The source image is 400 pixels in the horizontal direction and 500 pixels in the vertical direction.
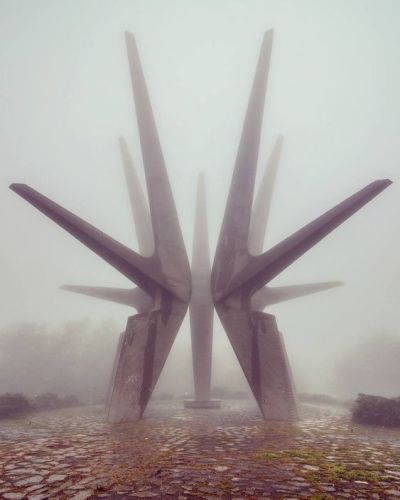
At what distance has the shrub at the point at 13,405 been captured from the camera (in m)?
9.90

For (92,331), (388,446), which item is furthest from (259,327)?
(92,331)

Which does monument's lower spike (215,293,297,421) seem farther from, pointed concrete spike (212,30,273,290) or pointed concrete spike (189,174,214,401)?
pointed concrete spike (189,174,214,401)

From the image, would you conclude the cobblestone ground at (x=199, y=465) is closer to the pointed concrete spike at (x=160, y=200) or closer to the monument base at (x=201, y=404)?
the pointed concrete spike at (x=160, y=200)

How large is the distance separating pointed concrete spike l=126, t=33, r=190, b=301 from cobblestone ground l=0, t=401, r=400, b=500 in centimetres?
492

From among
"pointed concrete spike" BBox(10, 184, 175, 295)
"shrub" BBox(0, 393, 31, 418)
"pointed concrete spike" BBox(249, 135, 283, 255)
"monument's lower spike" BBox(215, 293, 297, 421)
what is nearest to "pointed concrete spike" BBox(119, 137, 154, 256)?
"pointed concrete spike" BBox(249, 135, 283, 255)

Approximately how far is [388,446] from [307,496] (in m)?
3.38

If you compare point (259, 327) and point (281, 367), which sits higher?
point (259, 327)

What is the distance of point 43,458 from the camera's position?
4254 mm

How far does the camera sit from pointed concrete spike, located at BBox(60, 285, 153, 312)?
45.3ft

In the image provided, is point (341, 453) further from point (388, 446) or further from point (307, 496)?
point (307, 496)

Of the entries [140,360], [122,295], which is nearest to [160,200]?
[140,360]

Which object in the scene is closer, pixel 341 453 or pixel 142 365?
pixel 341 453

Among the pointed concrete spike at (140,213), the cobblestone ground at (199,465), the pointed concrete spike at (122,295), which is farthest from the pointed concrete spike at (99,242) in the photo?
the pointed concrete spike at (140,213)

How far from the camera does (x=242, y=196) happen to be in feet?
35.4
